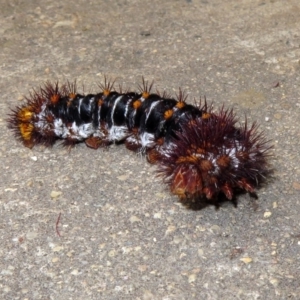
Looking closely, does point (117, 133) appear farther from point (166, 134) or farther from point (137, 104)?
point (166, 134)

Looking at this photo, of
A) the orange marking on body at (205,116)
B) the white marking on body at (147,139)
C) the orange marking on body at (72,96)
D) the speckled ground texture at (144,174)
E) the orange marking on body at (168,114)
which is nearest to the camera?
the speckled ground texture at (144,174)

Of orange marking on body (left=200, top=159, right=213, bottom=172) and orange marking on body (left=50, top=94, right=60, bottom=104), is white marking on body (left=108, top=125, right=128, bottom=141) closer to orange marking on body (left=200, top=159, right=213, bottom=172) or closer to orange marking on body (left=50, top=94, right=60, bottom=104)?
orange marking on body (left=50, top=94, right=60, bottom=104)

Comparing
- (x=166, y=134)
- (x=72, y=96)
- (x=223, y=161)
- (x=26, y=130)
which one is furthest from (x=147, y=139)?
(x=26, y=130)

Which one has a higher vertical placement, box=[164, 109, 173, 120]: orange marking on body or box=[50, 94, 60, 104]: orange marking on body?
box=[164, 109, 173, 120]: orange marking on body

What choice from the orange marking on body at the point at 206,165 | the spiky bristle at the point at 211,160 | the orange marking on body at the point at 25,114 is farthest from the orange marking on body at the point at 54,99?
the orange marking on body at the point at 206,165

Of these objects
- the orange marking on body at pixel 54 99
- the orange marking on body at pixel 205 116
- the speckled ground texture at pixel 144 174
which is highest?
the orange marking on body at pixel 205 116

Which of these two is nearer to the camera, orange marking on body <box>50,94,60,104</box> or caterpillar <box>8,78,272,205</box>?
caterpillar <box>8,78,272,205</box>

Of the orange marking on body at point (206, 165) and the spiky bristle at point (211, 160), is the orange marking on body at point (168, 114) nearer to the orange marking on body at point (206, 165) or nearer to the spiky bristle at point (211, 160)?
the spiky bristle at point (211, 160)

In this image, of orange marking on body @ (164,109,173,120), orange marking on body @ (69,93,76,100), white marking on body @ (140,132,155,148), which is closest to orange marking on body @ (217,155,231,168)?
orange marking on body @ (164,109,173,120)
